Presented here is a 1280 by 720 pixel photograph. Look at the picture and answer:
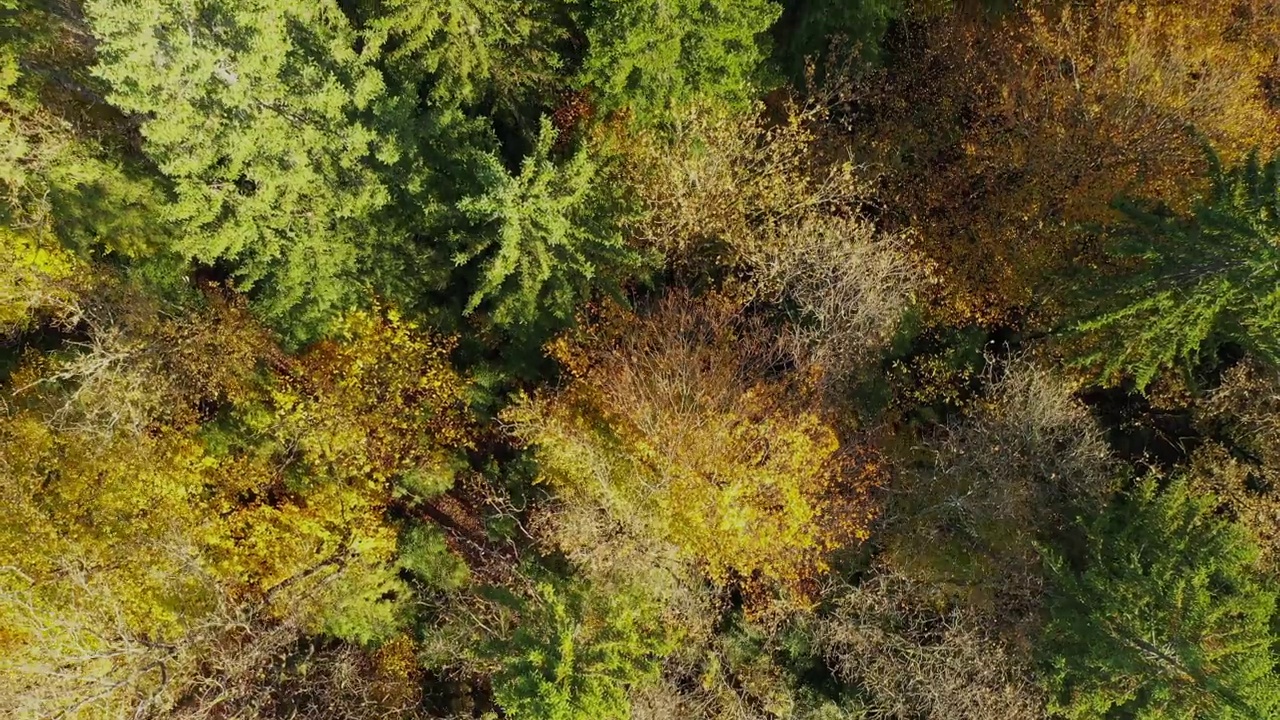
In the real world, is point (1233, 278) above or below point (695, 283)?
above

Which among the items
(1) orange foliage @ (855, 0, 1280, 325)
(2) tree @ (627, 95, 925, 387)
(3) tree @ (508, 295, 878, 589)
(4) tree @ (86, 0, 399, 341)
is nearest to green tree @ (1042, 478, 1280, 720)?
(3) tree @ (508, 295, 878, 589)

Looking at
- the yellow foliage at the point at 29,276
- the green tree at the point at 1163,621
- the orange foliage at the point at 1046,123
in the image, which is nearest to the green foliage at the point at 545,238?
the orange foliage at the point at 1046,123

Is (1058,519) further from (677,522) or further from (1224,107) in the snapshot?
(1224,107)

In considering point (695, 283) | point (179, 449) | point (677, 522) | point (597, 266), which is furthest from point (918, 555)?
point (179, 449)

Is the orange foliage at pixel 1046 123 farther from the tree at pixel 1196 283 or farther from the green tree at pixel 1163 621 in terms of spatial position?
the green tree at pixel 1163 621

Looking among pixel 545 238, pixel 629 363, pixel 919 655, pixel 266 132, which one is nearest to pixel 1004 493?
pixel 919 655

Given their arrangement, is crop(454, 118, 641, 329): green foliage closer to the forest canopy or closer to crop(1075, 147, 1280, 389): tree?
the forest canopy
